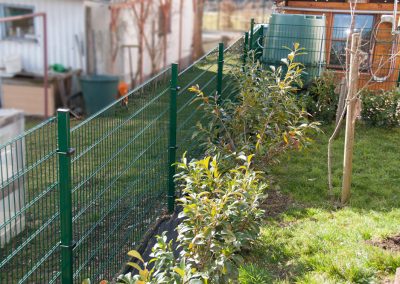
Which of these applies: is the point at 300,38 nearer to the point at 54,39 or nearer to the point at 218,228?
the point at 54,39

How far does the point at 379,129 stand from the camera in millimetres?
8203

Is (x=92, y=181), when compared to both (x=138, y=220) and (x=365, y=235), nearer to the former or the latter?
(x=138, y=220)

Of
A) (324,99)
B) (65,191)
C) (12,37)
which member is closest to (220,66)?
(324,99)

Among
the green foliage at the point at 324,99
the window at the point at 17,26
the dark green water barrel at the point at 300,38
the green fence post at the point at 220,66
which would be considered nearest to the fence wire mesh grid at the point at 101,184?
the green fence post at the point at 220,66

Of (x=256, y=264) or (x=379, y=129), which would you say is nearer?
(x=256, y=264)

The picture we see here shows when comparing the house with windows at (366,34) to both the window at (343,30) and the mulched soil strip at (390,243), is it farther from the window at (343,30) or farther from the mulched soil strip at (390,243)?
the mulched soil strip at (390,243)

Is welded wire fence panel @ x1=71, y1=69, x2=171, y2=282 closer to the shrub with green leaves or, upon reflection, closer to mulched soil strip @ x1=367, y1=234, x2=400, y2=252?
the shrub with green leaves

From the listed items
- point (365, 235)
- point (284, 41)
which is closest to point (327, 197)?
point (365, 235)

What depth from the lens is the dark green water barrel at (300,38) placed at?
339 inches

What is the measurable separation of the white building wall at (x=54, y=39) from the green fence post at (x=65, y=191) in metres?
9.19

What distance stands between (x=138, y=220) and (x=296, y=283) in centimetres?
148

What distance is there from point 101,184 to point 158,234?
1054 millimetres

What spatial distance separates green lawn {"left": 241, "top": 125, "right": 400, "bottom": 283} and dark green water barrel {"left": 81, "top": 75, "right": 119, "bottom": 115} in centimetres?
564

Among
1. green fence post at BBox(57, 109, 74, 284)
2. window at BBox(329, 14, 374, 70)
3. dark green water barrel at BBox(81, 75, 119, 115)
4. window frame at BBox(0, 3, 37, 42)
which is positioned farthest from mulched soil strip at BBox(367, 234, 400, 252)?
window frame at BBox(0, 3, 37, 42)
